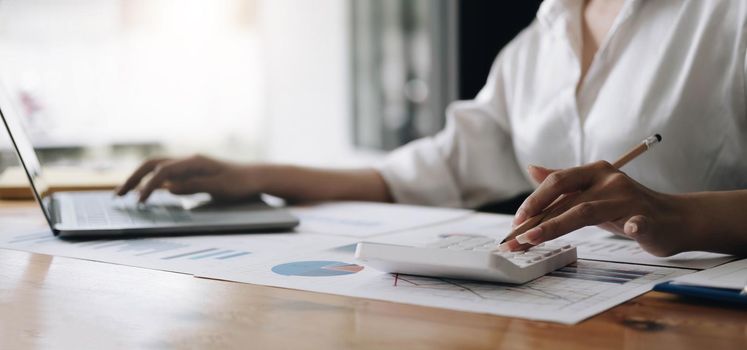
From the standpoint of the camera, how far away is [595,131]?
1234mm

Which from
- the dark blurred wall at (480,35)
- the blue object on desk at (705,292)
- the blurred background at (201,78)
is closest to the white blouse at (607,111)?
the blue object on desk at (705,292)

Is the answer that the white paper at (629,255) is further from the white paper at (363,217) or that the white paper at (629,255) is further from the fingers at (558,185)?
the white paper at (363,217)

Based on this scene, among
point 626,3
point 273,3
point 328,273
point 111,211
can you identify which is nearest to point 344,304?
point 328,273

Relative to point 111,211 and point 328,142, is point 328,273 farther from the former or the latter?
point 328,142

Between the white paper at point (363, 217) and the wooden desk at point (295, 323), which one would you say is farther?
the white paper at point (363, 217)

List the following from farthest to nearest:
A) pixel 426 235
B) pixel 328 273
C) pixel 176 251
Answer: pixel 426 235 < pixel 176 251 < pixel 328 273

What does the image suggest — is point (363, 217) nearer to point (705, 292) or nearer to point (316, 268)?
point (316, 268)

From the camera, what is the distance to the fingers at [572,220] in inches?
29.8

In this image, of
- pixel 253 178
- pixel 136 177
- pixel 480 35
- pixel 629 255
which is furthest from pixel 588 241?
pixel 480 35

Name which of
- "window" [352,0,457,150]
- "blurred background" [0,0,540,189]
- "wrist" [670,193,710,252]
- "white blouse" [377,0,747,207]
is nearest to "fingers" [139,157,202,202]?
"white blouse" [377,0,747,207]

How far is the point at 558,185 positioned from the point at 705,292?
0.18 meters

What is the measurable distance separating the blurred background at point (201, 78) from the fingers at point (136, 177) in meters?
2.58

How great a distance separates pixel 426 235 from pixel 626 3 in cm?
44

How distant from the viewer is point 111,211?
46.4 inches
